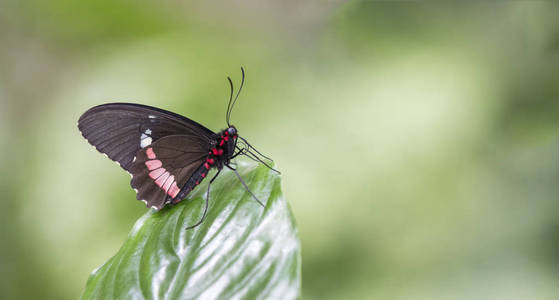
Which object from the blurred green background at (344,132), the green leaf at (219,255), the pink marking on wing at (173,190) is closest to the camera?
the green leaf at (219,255)

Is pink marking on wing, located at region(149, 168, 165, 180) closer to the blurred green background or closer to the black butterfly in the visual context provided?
the black butterfly

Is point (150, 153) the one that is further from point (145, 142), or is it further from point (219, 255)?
point (219, 255)

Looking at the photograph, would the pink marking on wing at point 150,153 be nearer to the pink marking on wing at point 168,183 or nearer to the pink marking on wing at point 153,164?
the pink marking on wing at point 153,164

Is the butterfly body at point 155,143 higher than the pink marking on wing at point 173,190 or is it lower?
higher

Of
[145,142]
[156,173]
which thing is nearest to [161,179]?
[156,173]

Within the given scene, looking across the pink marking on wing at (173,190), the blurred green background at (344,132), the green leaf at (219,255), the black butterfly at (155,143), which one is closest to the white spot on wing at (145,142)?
the black butterfly at (155,143)

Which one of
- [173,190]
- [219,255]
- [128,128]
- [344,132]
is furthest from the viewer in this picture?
[344,132]
